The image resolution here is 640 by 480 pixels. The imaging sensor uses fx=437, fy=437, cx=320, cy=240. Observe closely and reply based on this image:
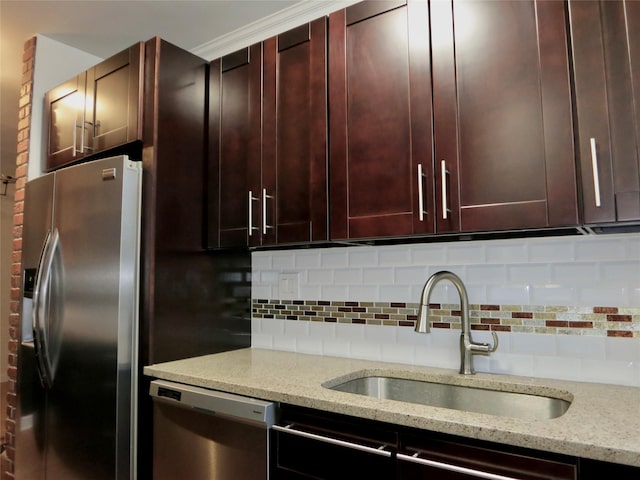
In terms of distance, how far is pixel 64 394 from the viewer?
75.2 inches

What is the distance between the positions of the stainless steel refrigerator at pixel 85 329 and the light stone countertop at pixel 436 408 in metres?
0.22

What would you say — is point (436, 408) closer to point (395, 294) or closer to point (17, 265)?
point (395, 294)

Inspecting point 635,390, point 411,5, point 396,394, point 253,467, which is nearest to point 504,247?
point 635,390

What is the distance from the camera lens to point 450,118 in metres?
1.44

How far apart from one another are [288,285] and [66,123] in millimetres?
1473

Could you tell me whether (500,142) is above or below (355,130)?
below

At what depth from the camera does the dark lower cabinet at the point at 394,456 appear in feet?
3.16

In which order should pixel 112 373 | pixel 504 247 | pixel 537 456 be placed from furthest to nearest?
pixel 112 373 < pixel 504 247 < pixel 537 456

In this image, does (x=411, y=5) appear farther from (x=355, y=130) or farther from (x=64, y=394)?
(x=64, y=394)

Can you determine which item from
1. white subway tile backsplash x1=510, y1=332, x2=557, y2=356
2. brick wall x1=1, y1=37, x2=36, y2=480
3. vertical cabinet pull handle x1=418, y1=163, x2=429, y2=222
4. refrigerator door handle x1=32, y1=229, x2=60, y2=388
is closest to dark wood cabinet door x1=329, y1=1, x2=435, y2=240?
vertical cabinet pull handle x1=418, y1=163, x2=429, y2=222

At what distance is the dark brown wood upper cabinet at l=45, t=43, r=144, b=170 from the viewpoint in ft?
6.50

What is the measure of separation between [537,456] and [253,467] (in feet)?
2.86

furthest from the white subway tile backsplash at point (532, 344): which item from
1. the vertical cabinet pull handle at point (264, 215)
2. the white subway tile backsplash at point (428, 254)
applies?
the vertical cabinet pull handle at point (264, 215)

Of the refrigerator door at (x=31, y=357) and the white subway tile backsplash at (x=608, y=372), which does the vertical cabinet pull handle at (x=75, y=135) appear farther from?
the white subway tile backsplash at (x=608, y=372)
